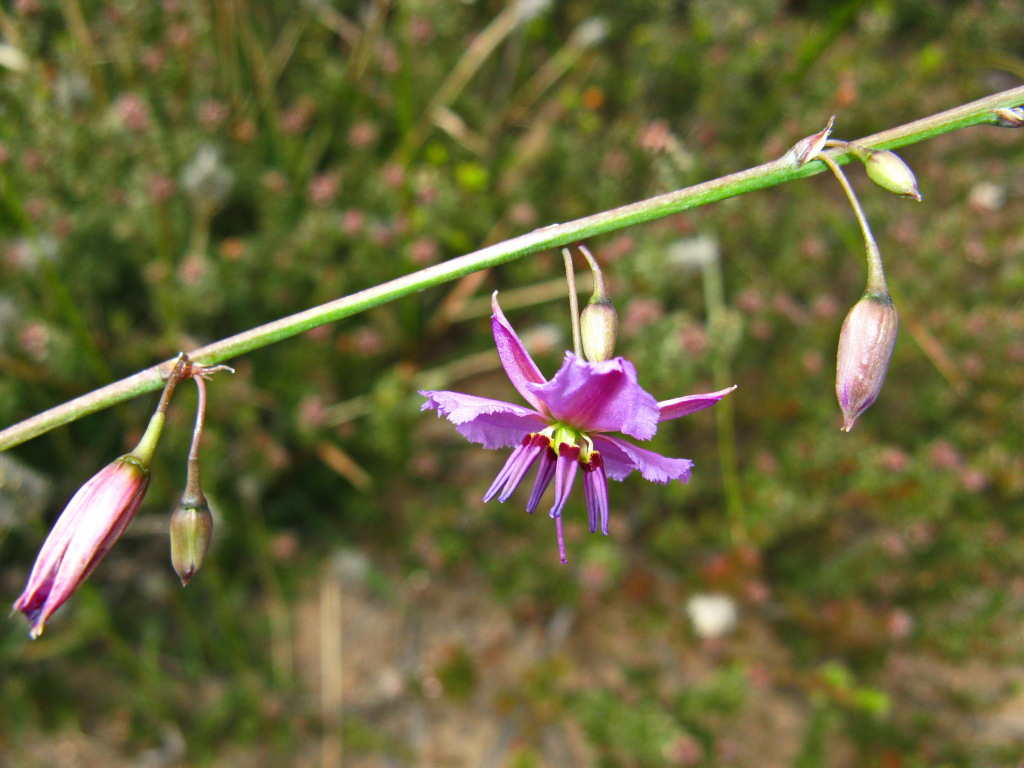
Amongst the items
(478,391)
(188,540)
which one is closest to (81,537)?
(188,540)

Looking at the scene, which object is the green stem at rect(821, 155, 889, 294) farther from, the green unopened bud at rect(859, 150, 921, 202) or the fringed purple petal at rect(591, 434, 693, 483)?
the fringed purple petal at rect(591, 434, 693, 483)

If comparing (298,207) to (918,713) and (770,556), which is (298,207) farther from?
(918,713)

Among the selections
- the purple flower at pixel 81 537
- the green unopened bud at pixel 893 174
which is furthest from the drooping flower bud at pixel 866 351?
the purple flower at pixel 81 537

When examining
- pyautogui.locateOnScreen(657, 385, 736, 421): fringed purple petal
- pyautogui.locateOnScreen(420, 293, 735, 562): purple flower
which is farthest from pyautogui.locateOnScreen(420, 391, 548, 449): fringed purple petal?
pyautogui.locateOnScreen(657, 385, 736, 421): fringed purple petal

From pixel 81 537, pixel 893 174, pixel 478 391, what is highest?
pixel 478 391

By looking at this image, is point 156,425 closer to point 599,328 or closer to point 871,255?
point 599,328

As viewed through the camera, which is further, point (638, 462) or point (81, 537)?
point (638, 462)
